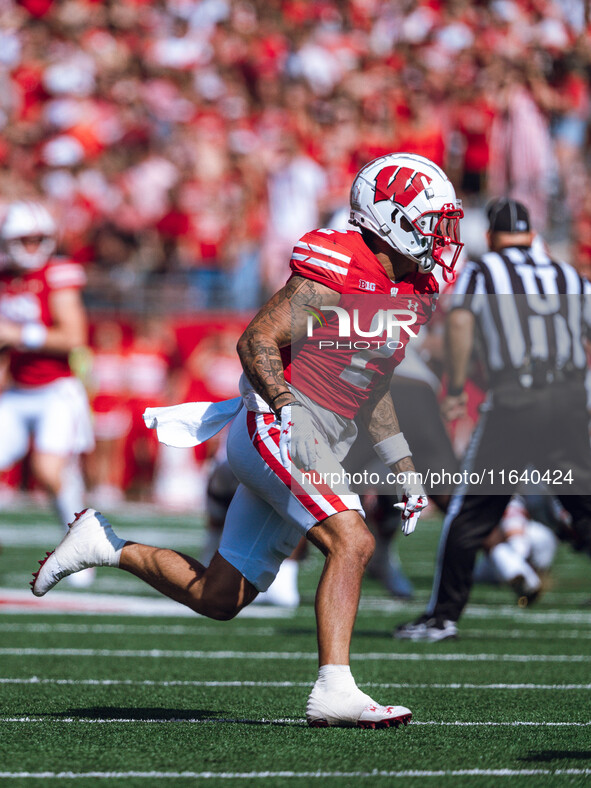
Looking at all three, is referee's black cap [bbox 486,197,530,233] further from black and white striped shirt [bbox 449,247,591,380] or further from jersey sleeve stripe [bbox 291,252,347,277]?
jersey sleeve stripe [bbox 291,252,347,277]

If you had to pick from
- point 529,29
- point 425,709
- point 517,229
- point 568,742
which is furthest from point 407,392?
point 529,29

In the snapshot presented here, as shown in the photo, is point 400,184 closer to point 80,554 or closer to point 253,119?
point 80,554

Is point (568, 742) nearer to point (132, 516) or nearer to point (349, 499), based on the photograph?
point (349, 499)

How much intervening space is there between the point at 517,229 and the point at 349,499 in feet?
9.16

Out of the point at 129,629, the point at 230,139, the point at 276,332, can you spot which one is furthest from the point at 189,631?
the point at 230,139

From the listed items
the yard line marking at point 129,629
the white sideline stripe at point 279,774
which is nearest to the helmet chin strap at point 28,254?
the yard line marking at point 129,629

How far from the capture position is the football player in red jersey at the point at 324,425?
11.4 feet

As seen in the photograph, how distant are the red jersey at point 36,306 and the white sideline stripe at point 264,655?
9.78 feet

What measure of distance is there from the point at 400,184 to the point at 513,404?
2.27 m

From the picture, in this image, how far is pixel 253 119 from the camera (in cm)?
1481

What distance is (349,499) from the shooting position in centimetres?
359

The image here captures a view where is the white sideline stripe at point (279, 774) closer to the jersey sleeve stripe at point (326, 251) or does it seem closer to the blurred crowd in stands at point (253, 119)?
the jersey sleeve stripe at point (326, 251)

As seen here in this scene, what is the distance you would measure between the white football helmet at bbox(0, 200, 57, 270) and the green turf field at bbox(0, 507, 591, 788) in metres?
1.90

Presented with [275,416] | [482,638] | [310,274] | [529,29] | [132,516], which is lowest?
[132,516]
